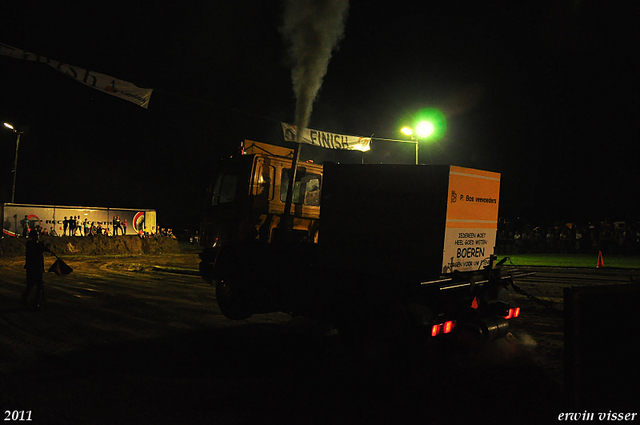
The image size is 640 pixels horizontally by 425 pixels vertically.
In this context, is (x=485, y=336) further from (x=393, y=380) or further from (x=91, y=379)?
(x=91, y=379)

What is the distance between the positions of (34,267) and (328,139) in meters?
10.7

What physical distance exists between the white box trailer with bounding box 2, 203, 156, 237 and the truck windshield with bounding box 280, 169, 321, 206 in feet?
78.5

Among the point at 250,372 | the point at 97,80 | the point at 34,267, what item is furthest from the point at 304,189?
the point at 97,80

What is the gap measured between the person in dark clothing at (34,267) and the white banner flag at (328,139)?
850 centimetres

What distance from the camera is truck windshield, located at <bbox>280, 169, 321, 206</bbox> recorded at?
833 centimetres

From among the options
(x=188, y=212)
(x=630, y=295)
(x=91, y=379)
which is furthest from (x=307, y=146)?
(x=188, y=212)

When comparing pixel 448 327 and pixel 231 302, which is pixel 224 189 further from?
pixel 448 327

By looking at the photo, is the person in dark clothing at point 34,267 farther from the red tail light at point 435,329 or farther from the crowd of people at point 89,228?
the crowd of people at point 89,228

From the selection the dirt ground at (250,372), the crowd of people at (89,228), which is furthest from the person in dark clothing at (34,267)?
the crowd of people at (89,228)

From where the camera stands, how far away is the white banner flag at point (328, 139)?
15.1 metres

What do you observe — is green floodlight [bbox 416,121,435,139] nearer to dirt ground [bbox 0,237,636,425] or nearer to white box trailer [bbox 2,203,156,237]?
dirt ground [bbox 0,237,636,425]

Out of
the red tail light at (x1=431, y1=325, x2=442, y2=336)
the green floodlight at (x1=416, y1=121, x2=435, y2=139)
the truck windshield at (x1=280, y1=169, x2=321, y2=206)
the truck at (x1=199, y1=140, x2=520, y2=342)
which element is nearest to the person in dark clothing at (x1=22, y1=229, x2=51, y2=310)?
the truck at (x1=199, y1=140, x2=520, y2=342)

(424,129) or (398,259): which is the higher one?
(424,129)

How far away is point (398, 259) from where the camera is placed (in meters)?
5.34
